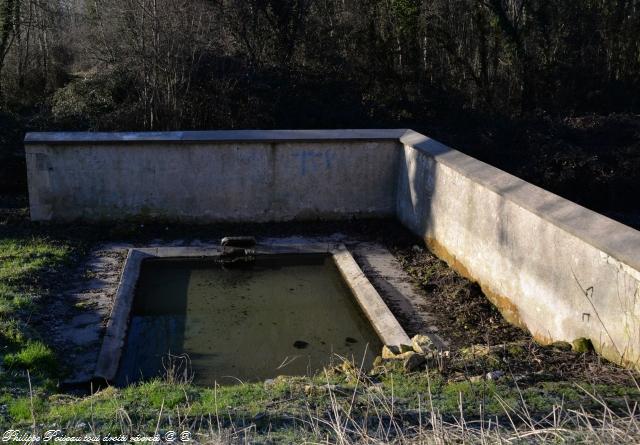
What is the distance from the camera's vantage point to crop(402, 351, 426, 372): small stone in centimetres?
561

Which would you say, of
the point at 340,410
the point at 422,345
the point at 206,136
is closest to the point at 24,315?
the point at 422,345

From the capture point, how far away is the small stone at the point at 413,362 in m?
5.61

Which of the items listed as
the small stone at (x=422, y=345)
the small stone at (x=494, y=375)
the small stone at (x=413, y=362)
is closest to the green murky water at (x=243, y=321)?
the small stone at (x=422, y=345)

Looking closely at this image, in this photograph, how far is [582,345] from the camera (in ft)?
19.5

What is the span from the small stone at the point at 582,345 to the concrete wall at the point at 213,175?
207 inches

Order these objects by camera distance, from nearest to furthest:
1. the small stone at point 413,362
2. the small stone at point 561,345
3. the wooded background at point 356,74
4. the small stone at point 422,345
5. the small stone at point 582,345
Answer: the small stone at point 413,362 < the small stone at point 582,345 < the small stone at point 561,345 < the small stone at point 422,345 < the wooded background at point 356,74

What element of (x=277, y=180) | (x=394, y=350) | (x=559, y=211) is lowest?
(x=394, y=350)

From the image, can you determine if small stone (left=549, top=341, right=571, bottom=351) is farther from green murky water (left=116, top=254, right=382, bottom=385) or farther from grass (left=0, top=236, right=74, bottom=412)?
grass (left=0, top=236, right=74, bottom=412)

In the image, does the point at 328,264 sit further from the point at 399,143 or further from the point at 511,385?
the point at 511,385

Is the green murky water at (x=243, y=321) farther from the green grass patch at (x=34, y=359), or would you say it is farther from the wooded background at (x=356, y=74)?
the wooded background at (x=356, y=74)

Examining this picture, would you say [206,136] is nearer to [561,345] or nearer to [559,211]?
[559,211]

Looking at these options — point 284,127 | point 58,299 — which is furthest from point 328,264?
point 284,127

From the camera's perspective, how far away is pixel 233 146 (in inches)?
414

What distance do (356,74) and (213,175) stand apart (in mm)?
7935
